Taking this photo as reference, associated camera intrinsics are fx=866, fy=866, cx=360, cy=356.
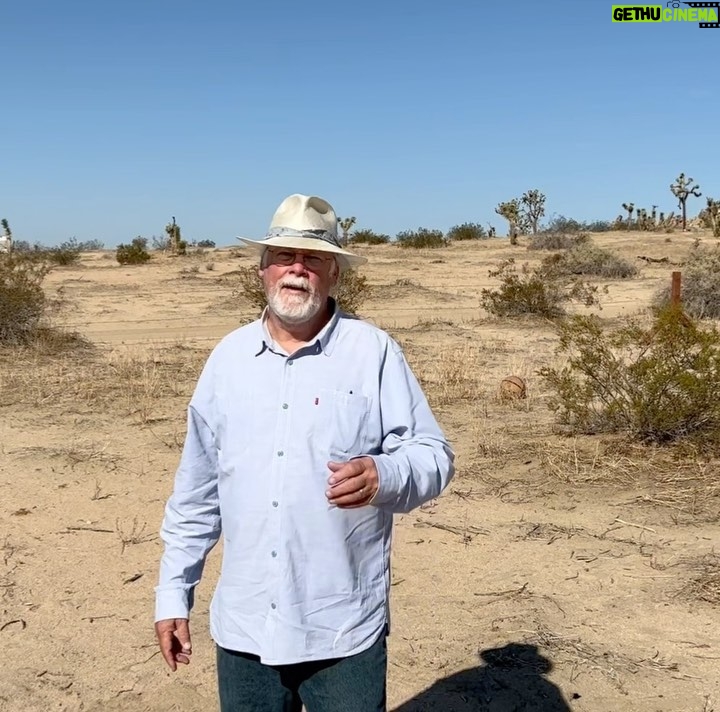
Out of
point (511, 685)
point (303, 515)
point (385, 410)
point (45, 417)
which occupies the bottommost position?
point (511, 685)

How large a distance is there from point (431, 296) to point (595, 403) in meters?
12.8

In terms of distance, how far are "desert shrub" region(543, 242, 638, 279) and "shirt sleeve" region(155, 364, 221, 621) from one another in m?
23.6

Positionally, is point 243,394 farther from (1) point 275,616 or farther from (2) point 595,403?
(2) point 595,403

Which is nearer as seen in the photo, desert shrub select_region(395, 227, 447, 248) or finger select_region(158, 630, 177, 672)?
finger select_region(158, 630, 177, 672)

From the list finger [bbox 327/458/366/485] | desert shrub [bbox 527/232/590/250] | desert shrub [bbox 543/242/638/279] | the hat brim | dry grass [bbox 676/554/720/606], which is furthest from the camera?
desert shrub [bbox 527/232/590/250]

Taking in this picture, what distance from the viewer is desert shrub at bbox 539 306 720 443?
6.48 metres

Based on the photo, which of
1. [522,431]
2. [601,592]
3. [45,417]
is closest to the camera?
[601,592]

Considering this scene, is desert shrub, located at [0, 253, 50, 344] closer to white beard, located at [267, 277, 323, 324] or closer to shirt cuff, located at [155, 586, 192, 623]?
shirt cuff, located at [155, 586, 192, 623]

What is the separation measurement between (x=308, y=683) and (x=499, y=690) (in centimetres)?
174

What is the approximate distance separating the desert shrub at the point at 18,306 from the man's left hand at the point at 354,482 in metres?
11.1

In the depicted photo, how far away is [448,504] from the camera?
580cm

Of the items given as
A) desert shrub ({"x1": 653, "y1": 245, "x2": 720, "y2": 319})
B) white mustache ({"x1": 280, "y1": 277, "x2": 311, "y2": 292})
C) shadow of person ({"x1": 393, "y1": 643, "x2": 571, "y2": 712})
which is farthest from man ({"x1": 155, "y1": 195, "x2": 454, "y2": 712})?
desert shrub ({"x1": 653, "y1": 245, "x2": 720, "y2": 319})

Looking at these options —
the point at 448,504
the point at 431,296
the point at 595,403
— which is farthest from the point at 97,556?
the point at 431,296

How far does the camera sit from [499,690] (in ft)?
11.8
